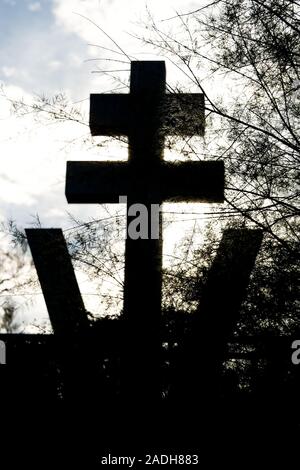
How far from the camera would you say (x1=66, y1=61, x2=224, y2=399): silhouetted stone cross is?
4.04m

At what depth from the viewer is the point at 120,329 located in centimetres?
416

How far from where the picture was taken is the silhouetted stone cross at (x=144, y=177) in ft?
13.2

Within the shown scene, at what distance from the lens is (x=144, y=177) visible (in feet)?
14.6

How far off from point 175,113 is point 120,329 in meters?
1.80

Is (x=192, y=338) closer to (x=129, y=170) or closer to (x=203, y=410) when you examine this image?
(x=203, y=410)

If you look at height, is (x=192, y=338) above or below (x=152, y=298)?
below

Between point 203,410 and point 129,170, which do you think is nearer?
point 203,410
